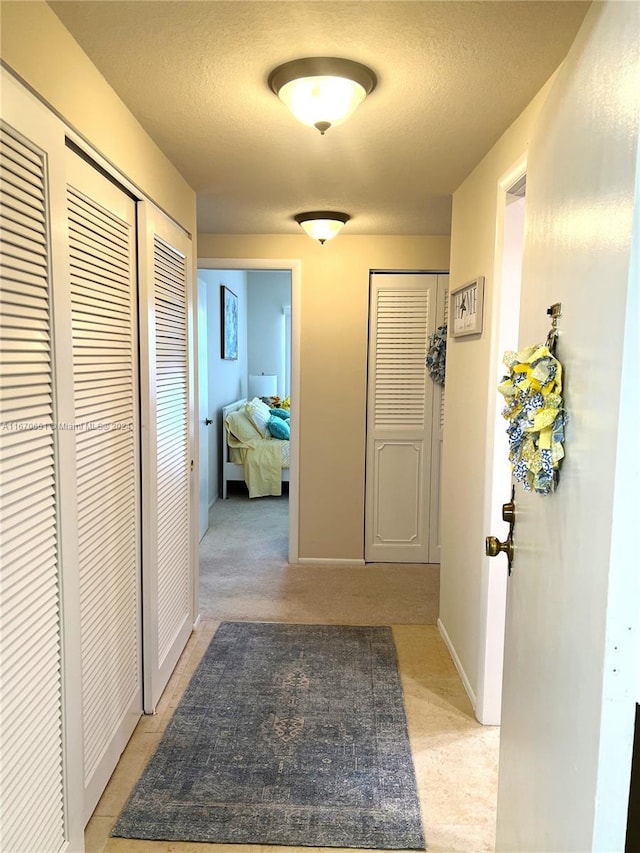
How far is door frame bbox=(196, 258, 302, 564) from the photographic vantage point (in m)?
4.00

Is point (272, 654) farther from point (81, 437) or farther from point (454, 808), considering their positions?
point (81, 437)

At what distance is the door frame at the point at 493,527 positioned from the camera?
2246 millimetres

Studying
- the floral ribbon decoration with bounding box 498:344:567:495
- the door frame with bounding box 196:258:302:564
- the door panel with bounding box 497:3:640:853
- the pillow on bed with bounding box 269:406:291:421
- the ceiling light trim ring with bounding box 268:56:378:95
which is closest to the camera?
the door panel with bounding box 497:3:640:853

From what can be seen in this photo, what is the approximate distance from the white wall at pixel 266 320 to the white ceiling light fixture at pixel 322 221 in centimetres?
470

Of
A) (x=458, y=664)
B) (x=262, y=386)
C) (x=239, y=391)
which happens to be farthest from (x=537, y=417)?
(x=262, y=386)

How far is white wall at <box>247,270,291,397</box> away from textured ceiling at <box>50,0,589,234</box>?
17.6ft

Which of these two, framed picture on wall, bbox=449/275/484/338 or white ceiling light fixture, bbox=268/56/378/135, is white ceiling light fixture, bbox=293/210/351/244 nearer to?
framed picture on wall, bbox=449/275/484/338

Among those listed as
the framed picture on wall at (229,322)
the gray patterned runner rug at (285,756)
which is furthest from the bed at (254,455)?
the gray patterned runner rug at (285,756)

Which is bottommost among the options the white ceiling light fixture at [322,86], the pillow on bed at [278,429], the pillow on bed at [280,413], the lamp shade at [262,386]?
the pillow on bed at [278,429]

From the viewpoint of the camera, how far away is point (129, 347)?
212 cm

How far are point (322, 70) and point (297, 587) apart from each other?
2915mm

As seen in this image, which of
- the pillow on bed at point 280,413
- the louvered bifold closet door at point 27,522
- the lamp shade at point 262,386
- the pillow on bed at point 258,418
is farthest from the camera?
the lamp shade at point 262,386

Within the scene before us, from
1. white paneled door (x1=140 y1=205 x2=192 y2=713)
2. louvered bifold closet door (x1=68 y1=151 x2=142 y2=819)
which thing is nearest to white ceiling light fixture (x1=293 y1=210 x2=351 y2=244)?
white paneled door (x1=140 y1=205 x2=192 y2=713)

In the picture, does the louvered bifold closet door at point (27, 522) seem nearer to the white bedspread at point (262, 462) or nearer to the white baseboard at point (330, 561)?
the white baseboard at point (330, 561)
